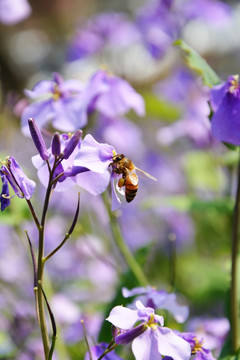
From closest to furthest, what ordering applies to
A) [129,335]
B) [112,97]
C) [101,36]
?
[129,335], [112,97], [101,36]

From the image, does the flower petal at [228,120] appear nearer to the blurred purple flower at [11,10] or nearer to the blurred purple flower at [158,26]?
the blurred purple flower at [11,10]

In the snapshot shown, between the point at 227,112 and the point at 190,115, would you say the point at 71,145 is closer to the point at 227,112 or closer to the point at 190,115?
the point at 227,112

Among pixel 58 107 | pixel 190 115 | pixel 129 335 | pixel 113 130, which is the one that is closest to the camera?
pixel 129 335

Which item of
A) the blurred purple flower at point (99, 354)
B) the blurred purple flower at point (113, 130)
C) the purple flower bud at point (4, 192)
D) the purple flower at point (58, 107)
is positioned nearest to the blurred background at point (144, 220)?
the blurred purple flower at point (113, 130)

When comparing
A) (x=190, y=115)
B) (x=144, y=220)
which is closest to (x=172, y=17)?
(x=190, y=115)

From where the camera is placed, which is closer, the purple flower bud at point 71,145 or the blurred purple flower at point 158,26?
the purple flower bud at point 71,145

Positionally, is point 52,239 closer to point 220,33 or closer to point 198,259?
point 198,259
